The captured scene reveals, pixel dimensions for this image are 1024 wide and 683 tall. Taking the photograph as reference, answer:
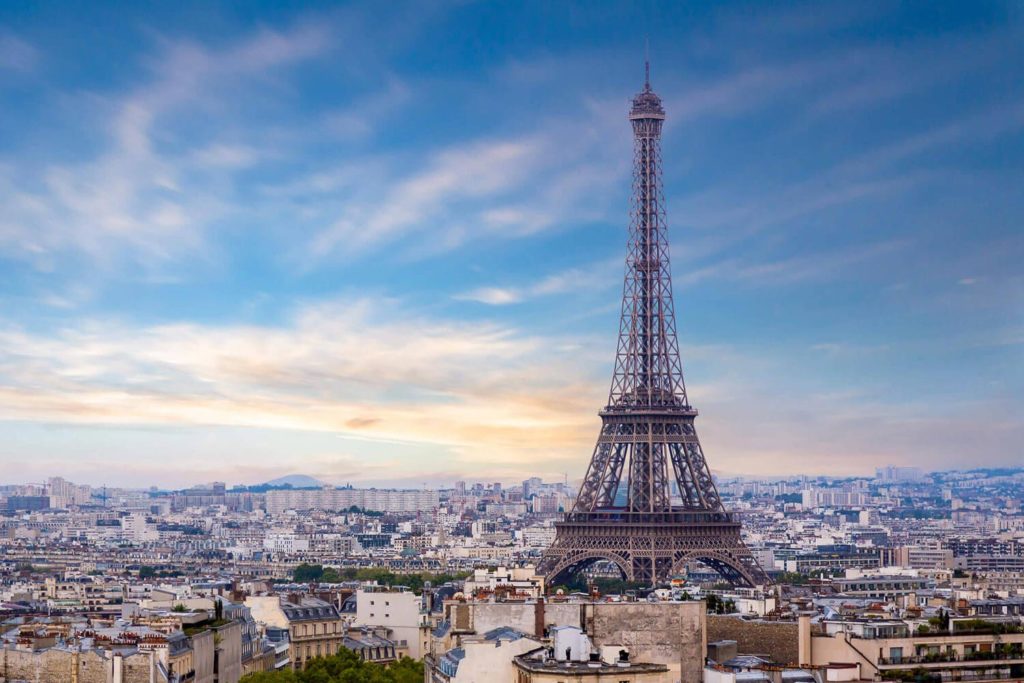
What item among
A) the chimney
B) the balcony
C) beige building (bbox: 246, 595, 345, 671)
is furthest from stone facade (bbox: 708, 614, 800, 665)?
beige building (bbox: 246, 595, 345, 671)

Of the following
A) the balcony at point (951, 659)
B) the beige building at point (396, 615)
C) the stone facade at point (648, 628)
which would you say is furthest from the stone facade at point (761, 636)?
the beige building at point (396, 615)

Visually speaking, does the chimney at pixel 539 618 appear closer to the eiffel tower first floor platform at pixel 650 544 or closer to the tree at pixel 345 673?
the tree at pixel 345 673

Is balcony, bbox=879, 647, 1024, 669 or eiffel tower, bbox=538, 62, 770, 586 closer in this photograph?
balcony, bbox=879, 647, 1024, 669

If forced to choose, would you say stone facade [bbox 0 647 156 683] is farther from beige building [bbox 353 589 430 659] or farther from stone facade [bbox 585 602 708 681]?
beige building [bbox 353 589 430 659]

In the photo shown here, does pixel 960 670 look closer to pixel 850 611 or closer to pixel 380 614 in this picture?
pixel 850 611

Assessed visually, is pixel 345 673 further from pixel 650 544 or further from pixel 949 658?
pixel 650 544

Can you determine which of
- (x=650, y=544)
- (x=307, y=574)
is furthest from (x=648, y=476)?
(x=307, y=574)
